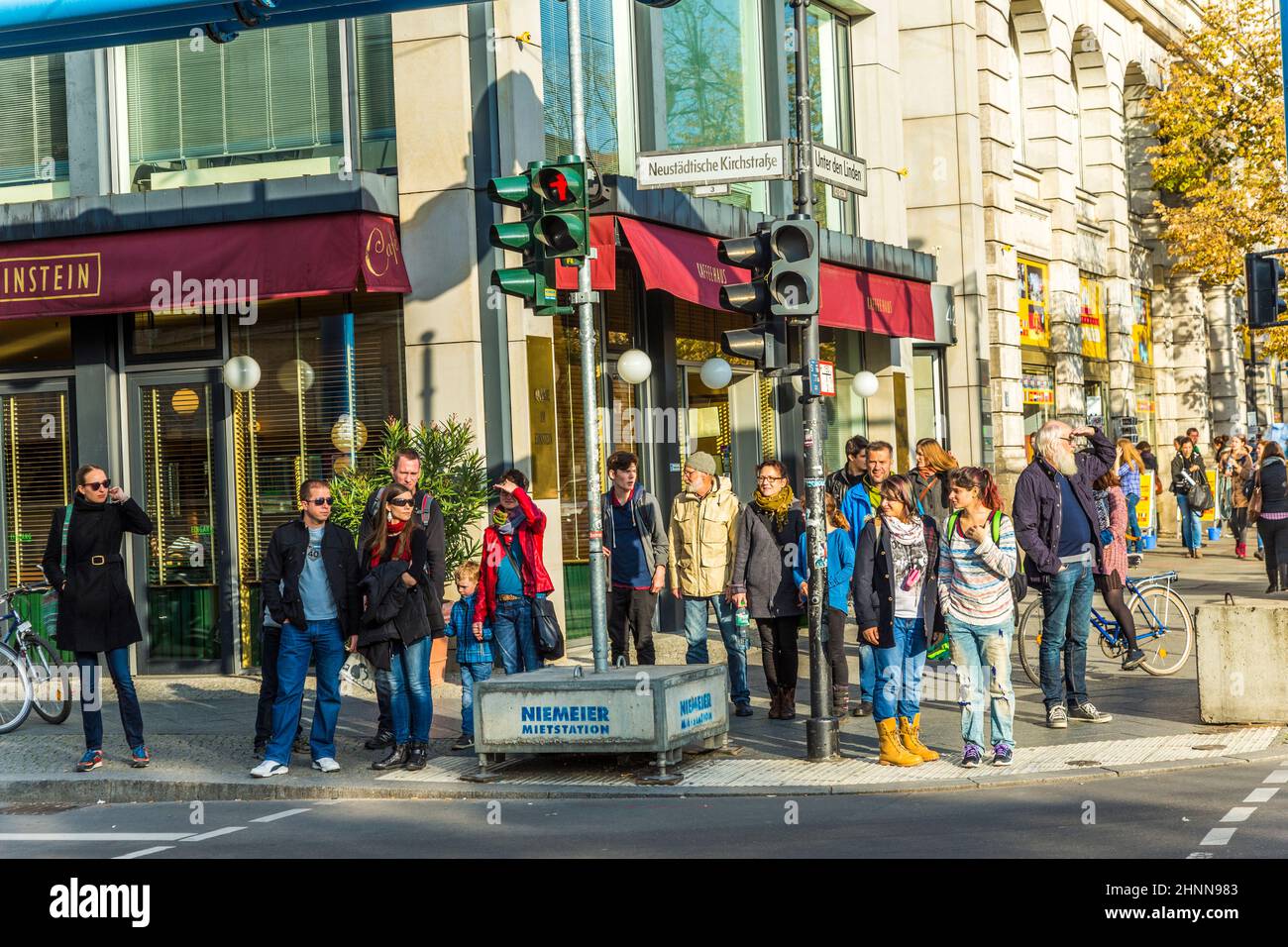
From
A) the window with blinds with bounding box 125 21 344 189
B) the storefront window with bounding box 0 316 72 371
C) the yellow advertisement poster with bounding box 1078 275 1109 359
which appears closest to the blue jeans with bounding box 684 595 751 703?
the window with blinds with bounding box 125 21 344 189

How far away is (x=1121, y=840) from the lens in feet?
25.4

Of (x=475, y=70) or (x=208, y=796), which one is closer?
(x=208, y=796)

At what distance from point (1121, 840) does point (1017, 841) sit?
0.45 metres

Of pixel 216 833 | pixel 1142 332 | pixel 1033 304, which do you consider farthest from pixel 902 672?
pixel 1142 332

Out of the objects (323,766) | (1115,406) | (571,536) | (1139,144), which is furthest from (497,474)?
(1139,144)

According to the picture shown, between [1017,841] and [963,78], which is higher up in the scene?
[963,78]

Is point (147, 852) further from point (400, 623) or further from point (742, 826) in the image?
point (742, 826)

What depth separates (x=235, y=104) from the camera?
1577 centimetres

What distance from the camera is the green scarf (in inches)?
474

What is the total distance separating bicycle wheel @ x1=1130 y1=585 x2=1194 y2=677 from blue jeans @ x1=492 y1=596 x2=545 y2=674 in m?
5.07

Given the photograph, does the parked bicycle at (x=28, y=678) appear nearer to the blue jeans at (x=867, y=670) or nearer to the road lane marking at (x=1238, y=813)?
the blue jeans at (x=867, y=670)

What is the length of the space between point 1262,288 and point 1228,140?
18.6 m

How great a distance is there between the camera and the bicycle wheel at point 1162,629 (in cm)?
1378
